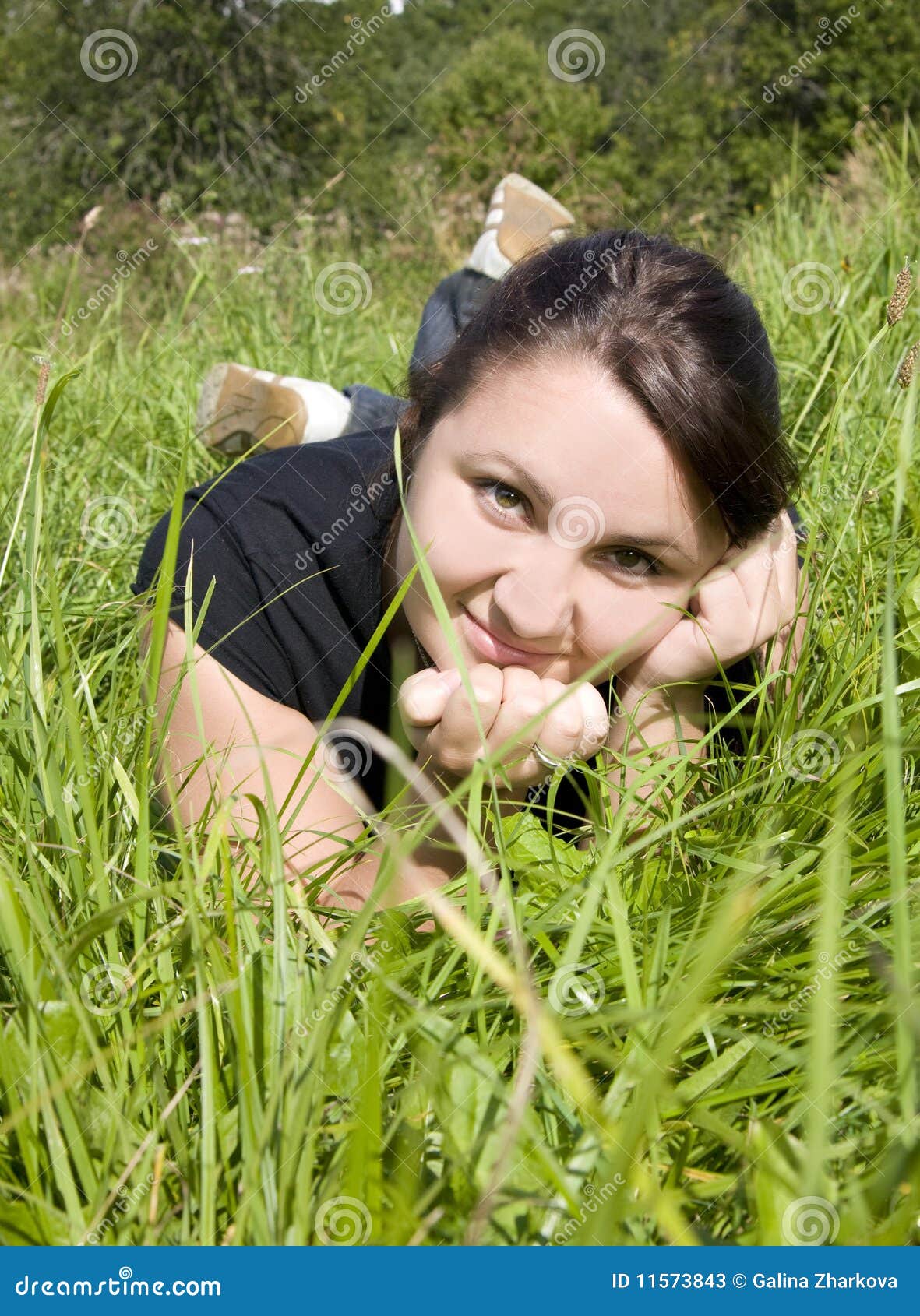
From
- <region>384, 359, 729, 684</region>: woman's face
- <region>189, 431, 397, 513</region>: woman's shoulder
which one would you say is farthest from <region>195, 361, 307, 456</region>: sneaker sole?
<region>384, 359, 729, 684</region>: woman's face

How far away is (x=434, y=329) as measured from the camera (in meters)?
2.48

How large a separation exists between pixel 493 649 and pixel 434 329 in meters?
1.38

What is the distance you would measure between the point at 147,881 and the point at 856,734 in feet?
2.84

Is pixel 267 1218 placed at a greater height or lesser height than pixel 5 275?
greater

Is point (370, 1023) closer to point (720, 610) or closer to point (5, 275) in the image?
point (720, 610)

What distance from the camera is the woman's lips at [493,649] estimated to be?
1348 millimetres

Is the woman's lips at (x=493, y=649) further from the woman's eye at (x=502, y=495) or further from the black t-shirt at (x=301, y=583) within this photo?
the black t-shirt at (x=301, y=583)

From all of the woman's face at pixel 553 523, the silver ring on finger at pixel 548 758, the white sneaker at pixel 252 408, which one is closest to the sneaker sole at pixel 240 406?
the white sneaker at pixel 252 408

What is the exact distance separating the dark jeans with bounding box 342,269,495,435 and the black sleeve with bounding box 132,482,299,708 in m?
0.79

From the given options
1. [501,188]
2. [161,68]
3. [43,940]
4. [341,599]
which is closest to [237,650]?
[341,599]

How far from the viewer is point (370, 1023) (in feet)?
2.40

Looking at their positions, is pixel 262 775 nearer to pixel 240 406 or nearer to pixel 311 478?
pixel 311 478

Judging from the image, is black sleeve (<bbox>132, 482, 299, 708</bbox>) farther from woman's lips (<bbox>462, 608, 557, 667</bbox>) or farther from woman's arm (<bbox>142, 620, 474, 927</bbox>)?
woman's lips (<bbox>462, 608, 557, 667</bbox>)

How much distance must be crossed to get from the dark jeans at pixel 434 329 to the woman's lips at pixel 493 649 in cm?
117
